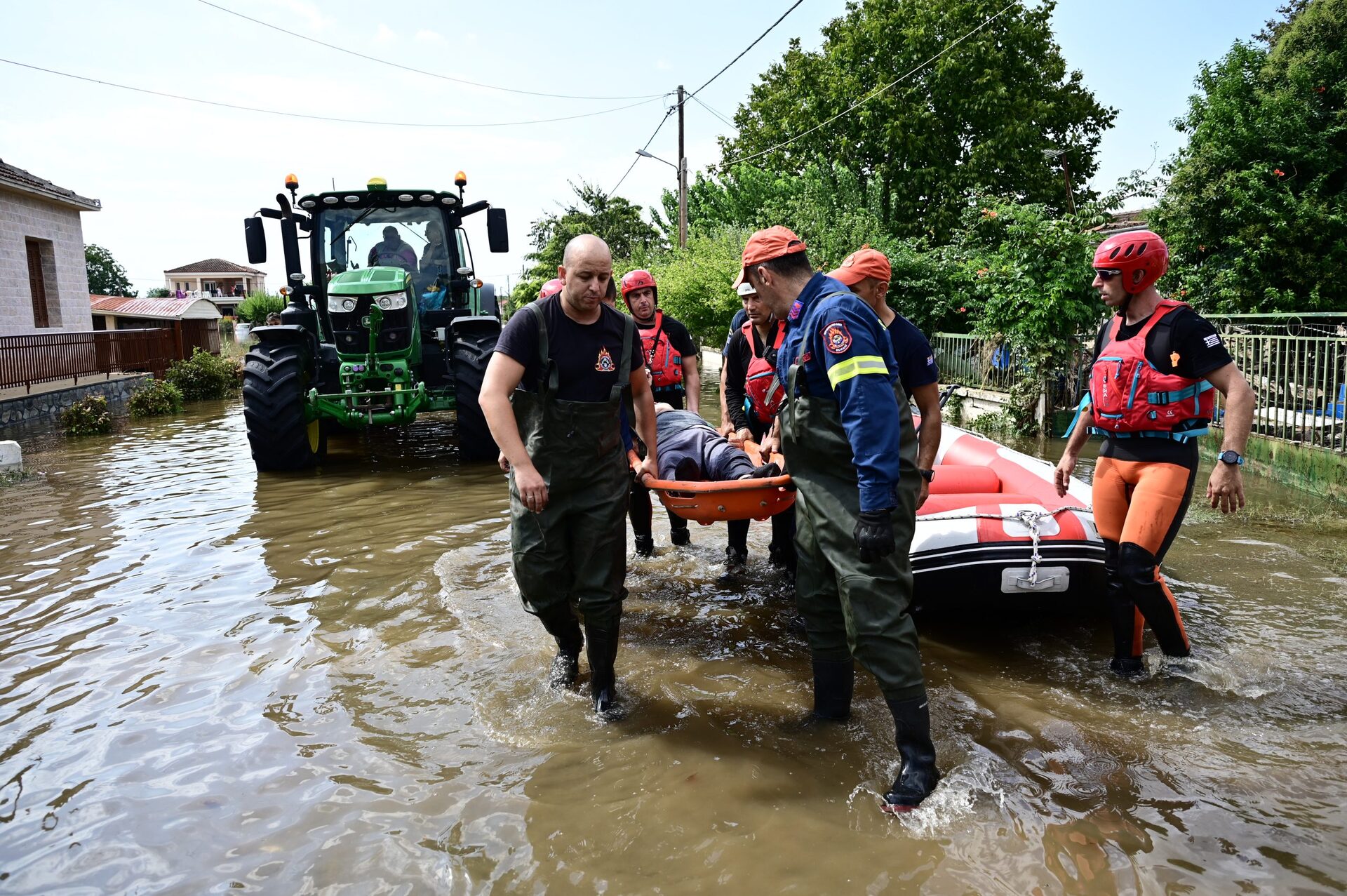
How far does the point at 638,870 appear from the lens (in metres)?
2.56

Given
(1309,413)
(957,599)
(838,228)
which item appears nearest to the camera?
(957,599)

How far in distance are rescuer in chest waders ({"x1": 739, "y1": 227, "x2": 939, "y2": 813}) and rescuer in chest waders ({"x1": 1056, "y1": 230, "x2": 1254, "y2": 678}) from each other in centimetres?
112

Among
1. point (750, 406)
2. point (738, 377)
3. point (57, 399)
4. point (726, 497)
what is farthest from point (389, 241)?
point (57, 399)

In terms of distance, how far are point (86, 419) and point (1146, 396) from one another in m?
13.3

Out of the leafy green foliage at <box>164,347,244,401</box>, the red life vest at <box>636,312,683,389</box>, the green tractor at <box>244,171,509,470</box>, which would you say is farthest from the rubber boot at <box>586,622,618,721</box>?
the leafy green foliage at <box>164,347,244,401</box>

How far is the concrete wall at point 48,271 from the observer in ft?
56.2

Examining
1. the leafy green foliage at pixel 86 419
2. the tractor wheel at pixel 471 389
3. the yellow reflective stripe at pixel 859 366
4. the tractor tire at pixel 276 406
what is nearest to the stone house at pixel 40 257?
the leafy green foliage at pixel 86 419

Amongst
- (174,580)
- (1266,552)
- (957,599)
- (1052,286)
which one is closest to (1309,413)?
(1052,286)

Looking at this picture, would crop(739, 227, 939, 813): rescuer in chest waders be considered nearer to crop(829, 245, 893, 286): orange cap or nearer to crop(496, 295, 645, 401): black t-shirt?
crop(496, 295, 645, 401): black t-shirt

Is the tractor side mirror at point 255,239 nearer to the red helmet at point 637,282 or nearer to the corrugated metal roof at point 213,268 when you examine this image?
the red helmet at point 637,282

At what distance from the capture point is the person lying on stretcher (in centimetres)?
431

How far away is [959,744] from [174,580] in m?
4.64

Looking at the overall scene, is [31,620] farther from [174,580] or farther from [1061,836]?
[1061,836]

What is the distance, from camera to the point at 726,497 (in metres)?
3.81
